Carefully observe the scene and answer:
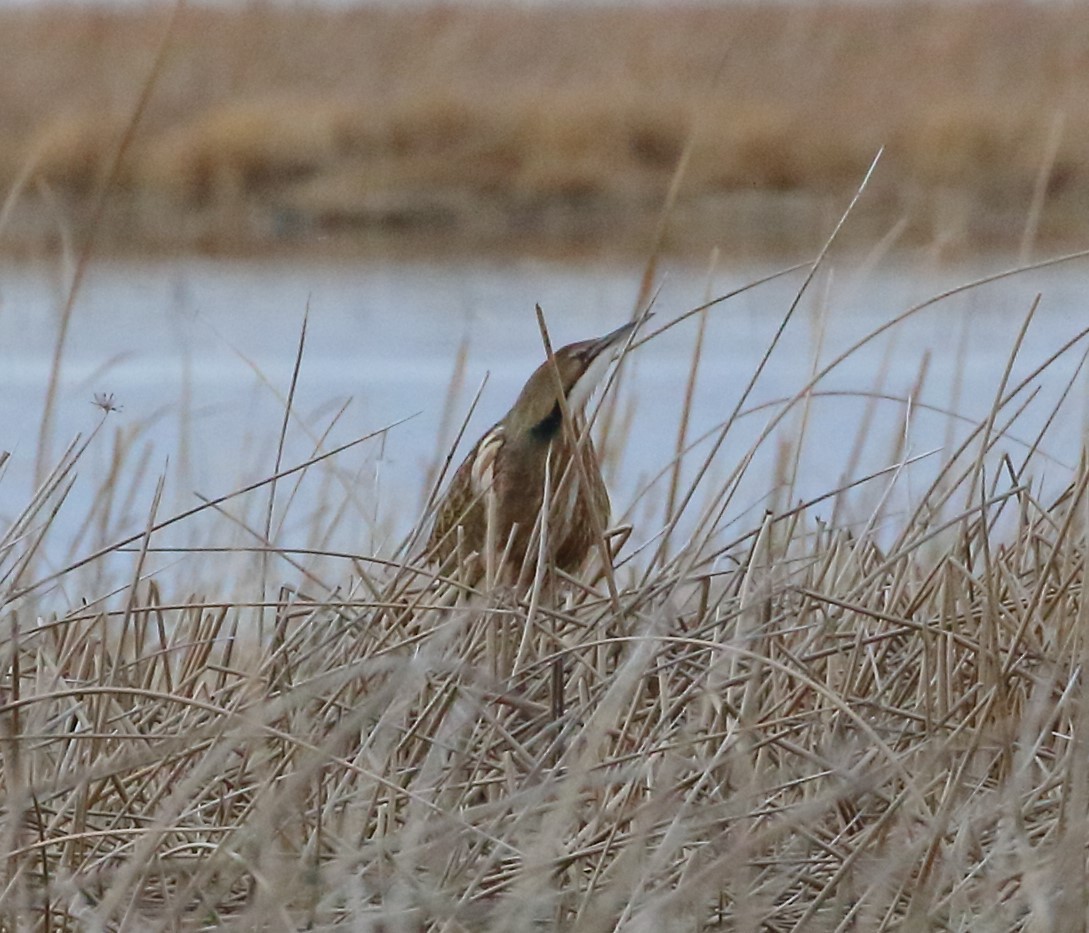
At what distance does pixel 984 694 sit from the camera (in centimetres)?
164

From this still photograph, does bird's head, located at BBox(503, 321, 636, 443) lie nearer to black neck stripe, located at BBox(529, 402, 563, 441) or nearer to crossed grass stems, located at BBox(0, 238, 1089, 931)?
black neck stripe, located at BBox(529, 402, 563, 441)

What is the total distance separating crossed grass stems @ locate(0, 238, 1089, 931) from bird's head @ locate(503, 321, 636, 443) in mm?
312

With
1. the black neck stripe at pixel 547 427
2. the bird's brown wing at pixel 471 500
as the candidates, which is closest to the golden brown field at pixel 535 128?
the bird's brown wing at pixel 471 500

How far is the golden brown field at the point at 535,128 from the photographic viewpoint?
11.6 meters

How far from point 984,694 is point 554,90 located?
42.0ft

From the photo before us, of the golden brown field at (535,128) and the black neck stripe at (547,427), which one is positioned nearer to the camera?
the black neck stripe at (547,427)

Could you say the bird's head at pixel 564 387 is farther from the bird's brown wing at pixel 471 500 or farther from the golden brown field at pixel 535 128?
the golden brown field at pixel 535 128

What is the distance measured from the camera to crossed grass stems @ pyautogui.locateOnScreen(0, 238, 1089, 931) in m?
1.32

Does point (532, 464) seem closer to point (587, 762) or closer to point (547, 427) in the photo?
point (547, 427)

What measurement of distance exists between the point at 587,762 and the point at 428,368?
5152 millimetres

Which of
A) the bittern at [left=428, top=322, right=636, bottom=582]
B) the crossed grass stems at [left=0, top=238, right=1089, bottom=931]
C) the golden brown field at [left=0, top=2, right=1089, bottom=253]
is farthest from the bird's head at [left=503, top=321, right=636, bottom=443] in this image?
the golden brown field at [left=0, top=2, right=1089, bottom=253]

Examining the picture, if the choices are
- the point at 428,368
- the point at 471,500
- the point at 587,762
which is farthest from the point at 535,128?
the point at 587,762

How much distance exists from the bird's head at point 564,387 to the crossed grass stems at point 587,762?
312 millimetres

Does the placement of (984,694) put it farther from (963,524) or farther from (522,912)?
(522,912)
